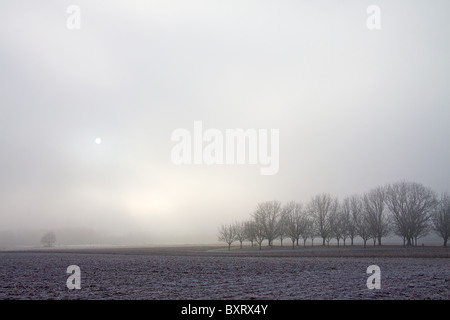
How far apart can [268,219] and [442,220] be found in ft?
176

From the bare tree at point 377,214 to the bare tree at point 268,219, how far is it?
1179 inches

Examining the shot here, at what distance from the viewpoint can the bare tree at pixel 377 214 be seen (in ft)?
351

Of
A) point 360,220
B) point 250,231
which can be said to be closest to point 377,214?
point 360,220

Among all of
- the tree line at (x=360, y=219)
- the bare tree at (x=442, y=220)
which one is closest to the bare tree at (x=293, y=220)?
the tree line at (x=360, y=219)

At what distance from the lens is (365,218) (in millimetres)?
110562

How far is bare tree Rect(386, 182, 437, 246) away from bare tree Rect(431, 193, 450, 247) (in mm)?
1948

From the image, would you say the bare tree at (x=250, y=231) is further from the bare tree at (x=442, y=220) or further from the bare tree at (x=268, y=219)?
the bare tree at (x=442, y=220)

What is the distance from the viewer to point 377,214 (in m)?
111

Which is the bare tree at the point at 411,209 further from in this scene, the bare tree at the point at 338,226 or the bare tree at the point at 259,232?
the bare tree at the point at 259,232

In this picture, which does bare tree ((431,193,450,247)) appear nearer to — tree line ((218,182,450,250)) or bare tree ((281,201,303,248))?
tree line ((218,182,450,250))

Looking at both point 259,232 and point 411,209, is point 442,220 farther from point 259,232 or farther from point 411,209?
point 259,232

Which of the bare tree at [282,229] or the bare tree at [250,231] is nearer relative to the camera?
the bare tree at [282,229]
